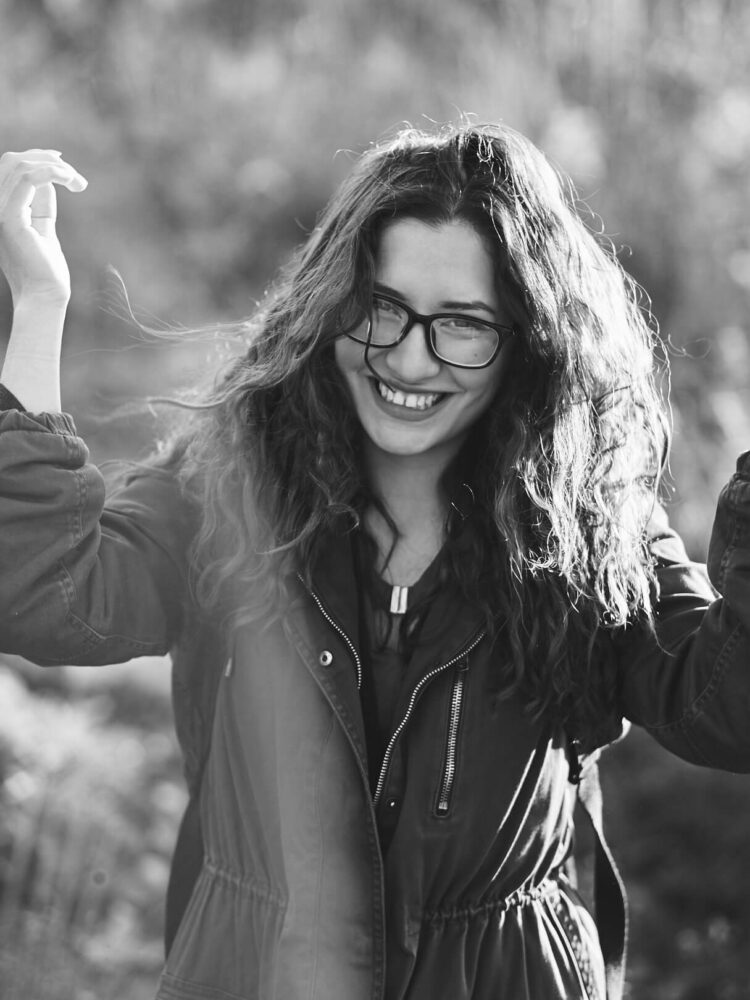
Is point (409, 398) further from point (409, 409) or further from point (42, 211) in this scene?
point (42, 211)

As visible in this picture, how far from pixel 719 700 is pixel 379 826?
51 cm

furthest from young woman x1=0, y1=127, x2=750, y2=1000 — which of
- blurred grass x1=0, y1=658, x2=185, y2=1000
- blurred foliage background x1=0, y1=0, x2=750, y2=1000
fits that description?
blurred foliage background x1=0, y1=0, x2=750, y2=1000

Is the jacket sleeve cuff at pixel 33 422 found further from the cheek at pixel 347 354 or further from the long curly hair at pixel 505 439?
the cheek at pixel 347 354

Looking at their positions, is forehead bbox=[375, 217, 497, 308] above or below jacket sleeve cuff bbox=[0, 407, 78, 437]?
above

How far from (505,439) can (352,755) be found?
0.56 m

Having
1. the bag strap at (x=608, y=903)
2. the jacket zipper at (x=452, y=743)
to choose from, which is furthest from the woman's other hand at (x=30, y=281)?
the bag strap at (x=608, y=903)

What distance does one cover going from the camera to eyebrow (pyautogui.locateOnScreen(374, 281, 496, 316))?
1801mm

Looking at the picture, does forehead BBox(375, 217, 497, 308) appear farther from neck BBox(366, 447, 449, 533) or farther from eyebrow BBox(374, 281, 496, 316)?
neck BBox(366, 447, 449, 533)

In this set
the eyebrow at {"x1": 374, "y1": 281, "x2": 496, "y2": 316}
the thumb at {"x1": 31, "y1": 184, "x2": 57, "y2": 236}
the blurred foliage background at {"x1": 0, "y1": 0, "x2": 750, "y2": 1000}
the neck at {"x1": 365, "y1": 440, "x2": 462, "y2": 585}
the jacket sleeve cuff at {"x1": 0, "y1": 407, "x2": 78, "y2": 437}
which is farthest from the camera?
the blurred foliage background at {"x1": 0, "y1": 0, "x2": 750, "y2": 1000}

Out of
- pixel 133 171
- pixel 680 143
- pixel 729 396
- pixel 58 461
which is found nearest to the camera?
pixel 58 461

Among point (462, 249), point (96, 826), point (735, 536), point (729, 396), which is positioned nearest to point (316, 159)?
point (729, 396)

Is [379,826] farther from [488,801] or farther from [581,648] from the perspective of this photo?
[581,648]

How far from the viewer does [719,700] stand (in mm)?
1697

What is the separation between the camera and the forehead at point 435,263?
1.80 m
